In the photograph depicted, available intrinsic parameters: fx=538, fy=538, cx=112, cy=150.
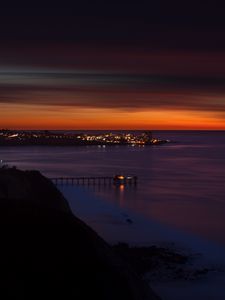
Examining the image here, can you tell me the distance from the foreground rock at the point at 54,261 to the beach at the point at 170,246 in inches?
352

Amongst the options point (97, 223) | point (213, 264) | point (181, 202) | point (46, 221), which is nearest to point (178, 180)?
point (181, 202)

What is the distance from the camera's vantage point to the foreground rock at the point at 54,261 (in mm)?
5887

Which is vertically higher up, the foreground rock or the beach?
the foreground rock

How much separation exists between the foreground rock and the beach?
895cm

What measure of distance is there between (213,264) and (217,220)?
13.0 m

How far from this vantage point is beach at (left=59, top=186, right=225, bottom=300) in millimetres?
15717

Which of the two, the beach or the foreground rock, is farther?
the beach

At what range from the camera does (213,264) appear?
19062 mm

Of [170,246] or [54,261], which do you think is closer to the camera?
[54,261]

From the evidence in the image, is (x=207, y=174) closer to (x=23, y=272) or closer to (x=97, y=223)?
(x=97, y=223)

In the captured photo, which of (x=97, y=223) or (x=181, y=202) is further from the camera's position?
(x=181, y=202)

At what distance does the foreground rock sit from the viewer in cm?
589

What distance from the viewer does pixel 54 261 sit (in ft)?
20.2

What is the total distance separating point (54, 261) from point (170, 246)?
53.1ft
